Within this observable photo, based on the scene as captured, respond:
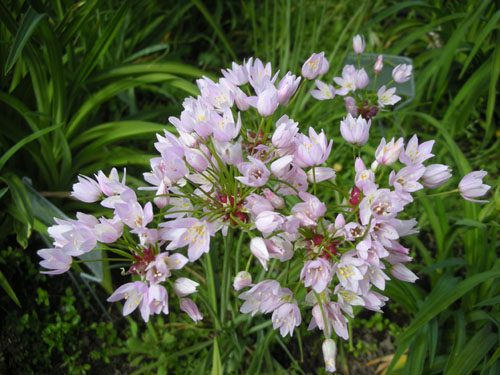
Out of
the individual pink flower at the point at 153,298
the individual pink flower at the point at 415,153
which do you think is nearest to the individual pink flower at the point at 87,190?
the individual pink flower at the point at 153,298

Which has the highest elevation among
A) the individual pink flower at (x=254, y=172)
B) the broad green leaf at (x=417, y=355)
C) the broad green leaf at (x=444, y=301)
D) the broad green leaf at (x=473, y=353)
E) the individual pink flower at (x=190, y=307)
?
the individual pink flower at (x=254, y=172)

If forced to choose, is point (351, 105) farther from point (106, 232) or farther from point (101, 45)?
point (101, 45)

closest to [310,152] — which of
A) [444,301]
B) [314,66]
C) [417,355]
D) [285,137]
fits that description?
[285,137]

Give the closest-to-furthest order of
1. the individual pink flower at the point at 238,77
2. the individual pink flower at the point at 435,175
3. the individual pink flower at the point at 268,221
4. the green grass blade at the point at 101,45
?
the individual pink flower at the point at 268,221 → the individual pink flower at the point at 435,175 → the individual pink flower at the point at 238,77 → the green grass blade at the point at 101,45

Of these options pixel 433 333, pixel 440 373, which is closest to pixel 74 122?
pixel 433 333

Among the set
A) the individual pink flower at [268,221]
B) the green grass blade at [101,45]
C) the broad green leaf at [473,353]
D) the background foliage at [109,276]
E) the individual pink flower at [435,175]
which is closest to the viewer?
the individual pink flower at [268,221]

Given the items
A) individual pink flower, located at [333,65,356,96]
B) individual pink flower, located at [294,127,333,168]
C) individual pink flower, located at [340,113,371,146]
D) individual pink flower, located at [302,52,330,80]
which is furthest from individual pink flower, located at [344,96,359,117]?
individual pink flower, located at [294,127,333,168]

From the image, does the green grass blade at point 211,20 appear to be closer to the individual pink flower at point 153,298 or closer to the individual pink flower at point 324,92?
the individual pink flower at point 324,92
